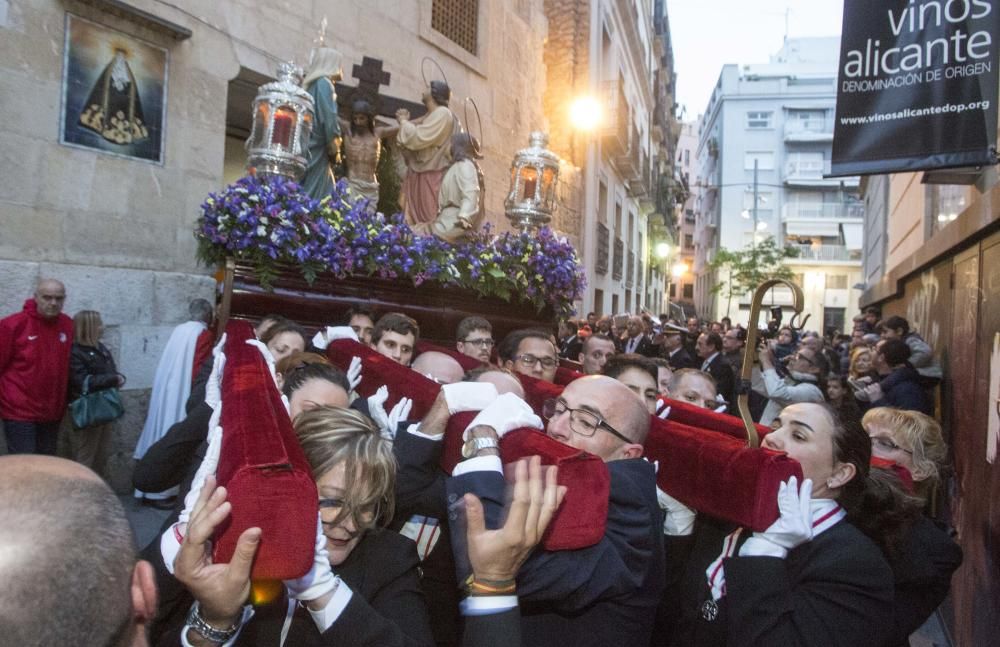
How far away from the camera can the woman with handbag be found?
17.2 feet

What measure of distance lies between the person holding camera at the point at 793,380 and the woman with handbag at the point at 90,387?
185 inches

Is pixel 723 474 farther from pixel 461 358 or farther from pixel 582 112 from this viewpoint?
pixel 582 112

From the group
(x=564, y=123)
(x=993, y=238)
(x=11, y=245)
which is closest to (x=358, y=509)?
(x=993, y=238)

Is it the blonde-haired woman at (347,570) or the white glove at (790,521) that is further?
the white glove at (790,521)

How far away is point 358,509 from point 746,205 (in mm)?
46700

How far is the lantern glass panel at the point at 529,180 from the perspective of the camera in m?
6.84

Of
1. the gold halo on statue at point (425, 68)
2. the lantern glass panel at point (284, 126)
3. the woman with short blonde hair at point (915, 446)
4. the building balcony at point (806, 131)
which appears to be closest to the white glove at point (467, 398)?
the woman with short blonde hair at point (915, 446)

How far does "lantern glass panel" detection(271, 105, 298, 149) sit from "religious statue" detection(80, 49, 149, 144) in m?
1.88

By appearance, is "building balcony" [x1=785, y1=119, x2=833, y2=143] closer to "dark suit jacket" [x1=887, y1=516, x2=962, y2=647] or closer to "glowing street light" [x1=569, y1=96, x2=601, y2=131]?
"glowing street light" [x1=569, y1=96, x2=601, y2=131]

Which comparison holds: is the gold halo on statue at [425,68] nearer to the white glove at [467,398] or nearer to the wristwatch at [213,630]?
the white glove at [467,398]

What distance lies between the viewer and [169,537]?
1.74 meters

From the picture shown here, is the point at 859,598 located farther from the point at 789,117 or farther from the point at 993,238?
the point at 789,117

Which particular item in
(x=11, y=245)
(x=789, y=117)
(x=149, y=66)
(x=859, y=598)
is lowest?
(x=859, y=598)

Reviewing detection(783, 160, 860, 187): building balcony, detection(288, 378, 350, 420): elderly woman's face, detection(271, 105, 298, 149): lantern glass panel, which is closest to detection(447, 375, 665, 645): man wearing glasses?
detection(288, 378, 350, 420): elderly woman's face
